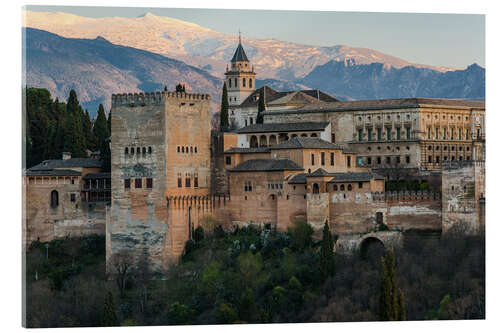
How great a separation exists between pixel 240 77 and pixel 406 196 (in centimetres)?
2905

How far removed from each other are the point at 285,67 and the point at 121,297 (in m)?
32.1

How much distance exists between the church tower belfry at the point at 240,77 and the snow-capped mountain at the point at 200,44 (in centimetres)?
58

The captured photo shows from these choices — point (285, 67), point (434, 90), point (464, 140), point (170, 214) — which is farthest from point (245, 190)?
point (285, 67)

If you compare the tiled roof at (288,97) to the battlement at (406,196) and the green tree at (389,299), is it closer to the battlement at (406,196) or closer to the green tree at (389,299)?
the battlement at (406,196)

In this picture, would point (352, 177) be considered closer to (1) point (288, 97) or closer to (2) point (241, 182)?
(2) point (241, 182)

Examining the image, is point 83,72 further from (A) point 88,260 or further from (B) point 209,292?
(B) point 209,292

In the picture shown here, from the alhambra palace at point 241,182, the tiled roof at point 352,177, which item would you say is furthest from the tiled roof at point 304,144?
the tiled roof at point 352,177

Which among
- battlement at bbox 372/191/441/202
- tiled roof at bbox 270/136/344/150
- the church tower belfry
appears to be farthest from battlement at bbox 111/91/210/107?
the church tower belfry

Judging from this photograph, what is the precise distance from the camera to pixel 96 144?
57.0 m

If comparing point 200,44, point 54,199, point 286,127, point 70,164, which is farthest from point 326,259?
point 200,44

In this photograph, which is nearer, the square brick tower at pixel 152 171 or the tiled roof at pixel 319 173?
the tiled roof at pixel 319 173

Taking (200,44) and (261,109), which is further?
(200,44)

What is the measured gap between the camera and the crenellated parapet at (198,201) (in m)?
44.5

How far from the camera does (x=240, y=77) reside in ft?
231
